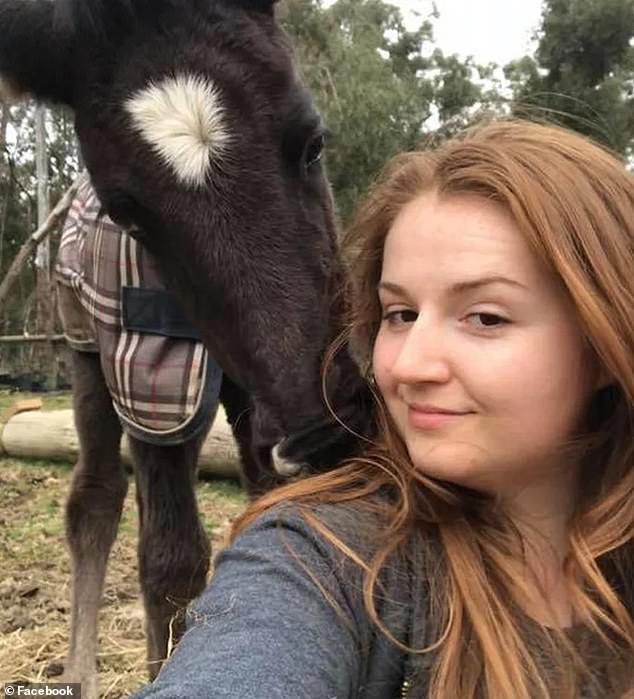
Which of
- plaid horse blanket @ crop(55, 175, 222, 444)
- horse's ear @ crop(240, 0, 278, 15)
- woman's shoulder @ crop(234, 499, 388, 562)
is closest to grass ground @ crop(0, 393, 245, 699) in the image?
plaid horse blanket @ crop(55, 175, 222, 444)

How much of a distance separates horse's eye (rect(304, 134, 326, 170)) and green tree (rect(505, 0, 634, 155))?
12.8m

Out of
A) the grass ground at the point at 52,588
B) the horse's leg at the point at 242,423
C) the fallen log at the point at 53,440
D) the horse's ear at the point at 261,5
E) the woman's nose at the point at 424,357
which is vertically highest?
the horse's ear at the point at 261,5

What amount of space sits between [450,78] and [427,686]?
17246 mm

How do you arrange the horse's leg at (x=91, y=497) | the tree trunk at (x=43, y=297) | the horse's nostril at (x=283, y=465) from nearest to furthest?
the horse's nostril at (x=283, y=465) < the horse's leg at (x=91, y=497) < the tree trunk at (x=43, y=297)

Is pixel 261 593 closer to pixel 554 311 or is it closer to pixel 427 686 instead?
pixel 427 686

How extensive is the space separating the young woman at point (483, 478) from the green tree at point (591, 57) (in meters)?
13.7

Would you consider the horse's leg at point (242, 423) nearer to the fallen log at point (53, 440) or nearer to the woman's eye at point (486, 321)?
the woman's eye at point (486, 321)

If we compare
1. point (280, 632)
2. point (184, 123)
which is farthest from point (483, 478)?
point (184, 123)

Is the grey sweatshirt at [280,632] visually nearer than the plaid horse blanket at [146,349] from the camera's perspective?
Yes

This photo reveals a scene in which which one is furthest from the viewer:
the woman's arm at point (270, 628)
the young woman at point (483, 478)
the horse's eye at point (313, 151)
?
the horse's eye at point (313, 151)

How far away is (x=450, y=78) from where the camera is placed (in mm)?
17141

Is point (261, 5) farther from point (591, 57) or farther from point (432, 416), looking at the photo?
point (591, 57)

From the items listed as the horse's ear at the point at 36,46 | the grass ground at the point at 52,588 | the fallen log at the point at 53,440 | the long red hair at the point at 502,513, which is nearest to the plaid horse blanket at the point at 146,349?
the horse's ear at the point at 36,46

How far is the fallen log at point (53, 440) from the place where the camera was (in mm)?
6012
